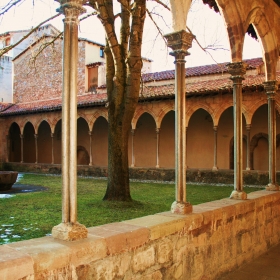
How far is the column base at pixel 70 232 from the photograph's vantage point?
123 inches

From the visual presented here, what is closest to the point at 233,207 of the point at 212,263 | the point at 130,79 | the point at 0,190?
the point at 212,263

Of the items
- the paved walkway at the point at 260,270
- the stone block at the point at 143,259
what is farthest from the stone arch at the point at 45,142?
the stone block at the point at 143,259

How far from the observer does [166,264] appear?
3857 mm

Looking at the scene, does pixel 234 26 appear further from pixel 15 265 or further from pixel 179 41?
pixel 15 265

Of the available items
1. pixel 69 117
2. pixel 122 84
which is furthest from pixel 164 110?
pixel 69 117

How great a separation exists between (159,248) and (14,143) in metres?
22.6

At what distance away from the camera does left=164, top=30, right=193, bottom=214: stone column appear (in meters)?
4.54

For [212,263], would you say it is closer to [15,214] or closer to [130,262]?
[130,262]

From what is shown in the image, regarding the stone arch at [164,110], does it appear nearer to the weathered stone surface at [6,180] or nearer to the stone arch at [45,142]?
the weathered stone surface at [6,180]

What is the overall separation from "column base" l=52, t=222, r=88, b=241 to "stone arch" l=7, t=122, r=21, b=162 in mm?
21898

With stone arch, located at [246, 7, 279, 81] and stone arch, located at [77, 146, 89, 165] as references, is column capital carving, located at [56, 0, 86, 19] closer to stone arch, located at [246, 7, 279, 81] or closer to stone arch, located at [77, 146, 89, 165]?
stone arch, located at [246, 7, 279, 81]

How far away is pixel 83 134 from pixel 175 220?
18387mm

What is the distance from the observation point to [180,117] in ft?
15.2

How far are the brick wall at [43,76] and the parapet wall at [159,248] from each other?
1824 centimetres
